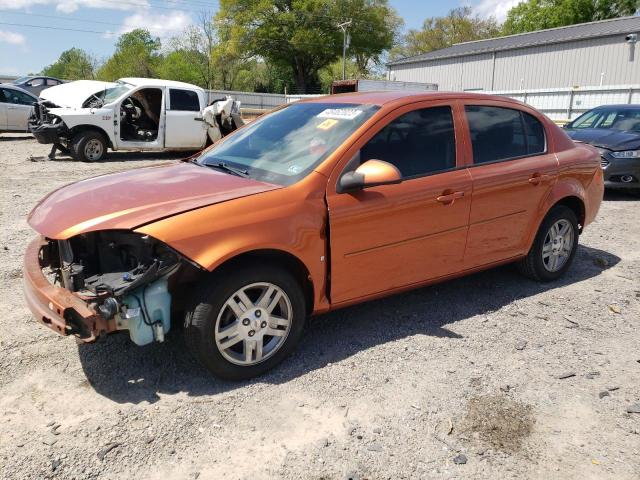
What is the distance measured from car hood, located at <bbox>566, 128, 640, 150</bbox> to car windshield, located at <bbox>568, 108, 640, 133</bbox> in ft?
0.76

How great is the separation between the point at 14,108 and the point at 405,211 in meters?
17.1

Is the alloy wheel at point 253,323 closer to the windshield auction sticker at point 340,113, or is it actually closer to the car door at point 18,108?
the windshield auction sticker at point 340,113

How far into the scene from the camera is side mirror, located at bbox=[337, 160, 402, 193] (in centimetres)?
344

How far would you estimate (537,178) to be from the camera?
4.64 metres

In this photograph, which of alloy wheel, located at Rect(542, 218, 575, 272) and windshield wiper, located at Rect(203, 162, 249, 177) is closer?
windshield wiper, located at Rect(203, 162, 249, 177)

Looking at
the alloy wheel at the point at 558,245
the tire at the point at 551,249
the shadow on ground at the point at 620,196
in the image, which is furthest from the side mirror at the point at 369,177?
the shadow on ground at the point at 620,196

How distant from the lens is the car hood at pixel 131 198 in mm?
2982

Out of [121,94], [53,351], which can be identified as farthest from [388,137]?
[121,94]

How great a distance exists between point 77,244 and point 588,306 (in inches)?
160

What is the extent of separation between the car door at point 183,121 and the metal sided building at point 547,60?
27.4 metres

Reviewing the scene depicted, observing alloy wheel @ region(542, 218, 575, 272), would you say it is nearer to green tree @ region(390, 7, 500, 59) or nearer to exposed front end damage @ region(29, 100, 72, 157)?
exposed front end damage @ region(29, 100, 72, 157)

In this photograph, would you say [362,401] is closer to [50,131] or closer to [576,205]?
[576,205]

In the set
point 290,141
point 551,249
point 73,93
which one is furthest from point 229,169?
point 73,93

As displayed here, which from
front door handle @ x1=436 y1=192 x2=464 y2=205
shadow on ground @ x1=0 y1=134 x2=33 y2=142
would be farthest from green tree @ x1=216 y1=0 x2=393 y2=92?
front door handle @ x1=436 y1=192 x2=464 y2=205
